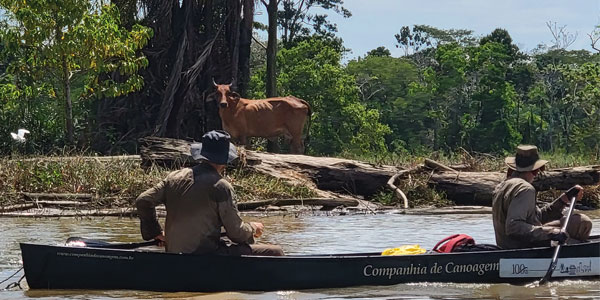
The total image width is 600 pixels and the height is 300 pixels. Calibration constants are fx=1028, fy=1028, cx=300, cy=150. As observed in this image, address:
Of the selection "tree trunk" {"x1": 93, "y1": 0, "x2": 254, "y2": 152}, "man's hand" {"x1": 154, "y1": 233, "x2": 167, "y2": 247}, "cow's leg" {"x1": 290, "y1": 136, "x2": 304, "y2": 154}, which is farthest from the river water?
"tree trunk" {"x1": 93, "y1": 0, "x2": 254, "y2": 152}

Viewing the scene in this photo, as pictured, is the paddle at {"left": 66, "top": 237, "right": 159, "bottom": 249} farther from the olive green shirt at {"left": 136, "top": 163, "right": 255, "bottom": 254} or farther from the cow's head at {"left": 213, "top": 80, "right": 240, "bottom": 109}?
the cow's head at {"left": 213, "top": 80, "right": 240, "bottom": 109}

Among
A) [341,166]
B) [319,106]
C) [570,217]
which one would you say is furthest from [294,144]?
[570,217]

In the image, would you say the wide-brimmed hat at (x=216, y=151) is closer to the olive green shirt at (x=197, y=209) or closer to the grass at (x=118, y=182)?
the olive green shirt at (x=197, y=209)

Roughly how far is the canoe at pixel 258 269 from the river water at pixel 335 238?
0.09 m

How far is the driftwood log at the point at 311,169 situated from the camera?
66.3 ft

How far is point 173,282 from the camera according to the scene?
9766 mm

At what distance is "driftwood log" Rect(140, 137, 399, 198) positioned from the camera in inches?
795

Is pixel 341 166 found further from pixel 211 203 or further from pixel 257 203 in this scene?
pixel 211 203

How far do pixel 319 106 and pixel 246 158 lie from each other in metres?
21.8

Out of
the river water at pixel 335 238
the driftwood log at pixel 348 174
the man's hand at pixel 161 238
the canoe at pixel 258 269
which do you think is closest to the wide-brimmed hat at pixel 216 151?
the canoe at pixel 258 269

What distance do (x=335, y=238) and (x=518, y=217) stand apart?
5.54 m

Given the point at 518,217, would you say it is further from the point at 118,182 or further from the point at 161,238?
the point at 118,182

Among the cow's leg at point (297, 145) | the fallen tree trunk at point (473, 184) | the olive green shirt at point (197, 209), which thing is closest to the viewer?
the olive green shirt at point (197, 209)

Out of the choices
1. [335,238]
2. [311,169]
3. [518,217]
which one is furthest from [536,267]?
[311,169]
